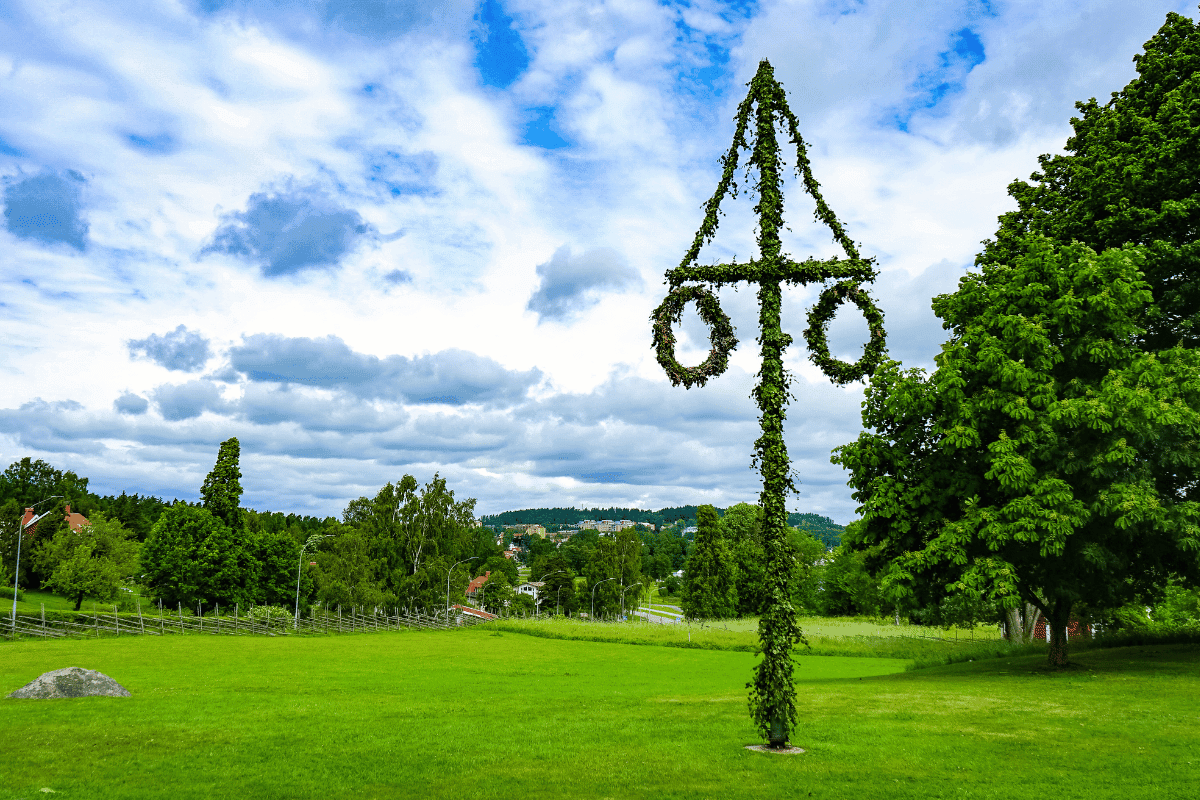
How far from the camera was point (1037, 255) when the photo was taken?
22.6 m

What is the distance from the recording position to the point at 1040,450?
67.8 ft

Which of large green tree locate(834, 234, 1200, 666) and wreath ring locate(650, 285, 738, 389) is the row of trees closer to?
large green tree locate(834, 234, 1200, 666)

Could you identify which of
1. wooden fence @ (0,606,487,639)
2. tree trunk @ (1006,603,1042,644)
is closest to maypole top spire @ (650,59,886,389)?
tree trunk @ (1006,603,1042,644)

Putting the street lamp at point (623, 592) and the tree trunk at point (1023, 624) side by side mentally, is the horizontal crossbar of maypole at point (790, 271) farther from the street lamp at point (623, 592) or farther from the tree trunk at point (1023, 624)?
the street lamp at point (623, 592)

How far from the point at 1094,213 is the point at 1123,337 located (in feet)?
19.5

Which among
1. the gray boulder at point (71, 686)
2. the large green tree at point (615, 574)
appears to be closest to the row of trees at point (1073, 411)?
the gray boulder at point (71, 686)

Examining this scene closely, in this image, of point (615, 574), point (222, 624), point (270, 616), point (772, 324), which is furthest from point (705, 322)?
point (615, 574)

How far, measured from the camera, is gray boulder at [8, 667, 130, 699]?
19109mm

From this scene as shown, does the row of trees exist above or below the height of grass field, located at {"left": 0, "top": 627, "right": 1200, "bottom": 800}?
above

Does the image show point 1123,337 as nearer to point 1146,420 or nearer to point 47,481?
point 1146,420

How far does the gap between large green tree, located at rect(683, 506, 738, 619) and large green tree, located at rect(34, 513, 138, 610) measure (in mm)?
58123

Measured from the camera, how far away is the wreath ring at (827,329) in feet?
45.9

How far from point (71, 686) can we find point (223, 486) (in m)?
50.9

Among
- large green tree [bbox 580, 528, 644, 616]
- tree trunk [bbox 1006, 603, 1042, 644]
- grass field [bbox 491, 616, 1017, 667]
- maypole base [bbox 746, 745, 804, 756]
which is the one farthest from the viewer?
large green tree [bbox 580, 528, 644, 616]
